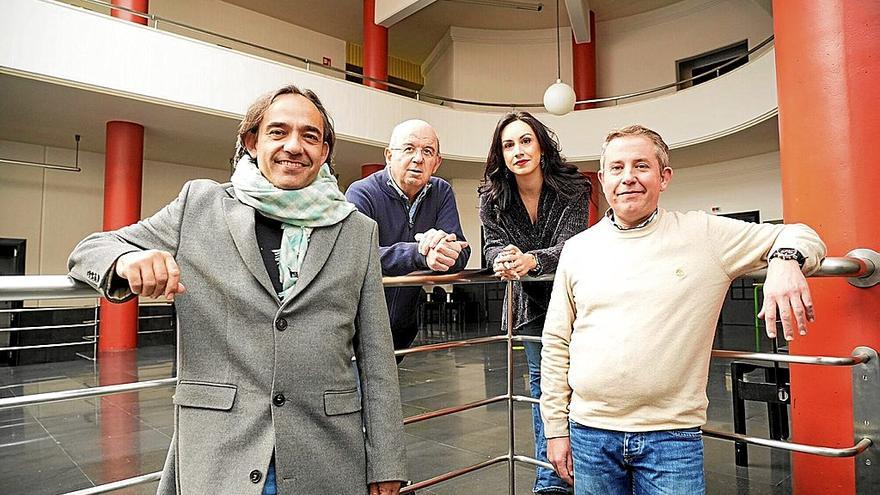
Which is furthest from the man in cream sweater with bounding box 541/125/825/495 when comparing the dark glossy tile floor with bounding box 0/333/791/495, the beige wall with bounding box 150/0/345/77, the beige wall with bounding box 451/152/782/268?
the beige wall with bounding box 150/0/345/77

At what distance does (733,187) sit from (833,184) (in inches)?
387

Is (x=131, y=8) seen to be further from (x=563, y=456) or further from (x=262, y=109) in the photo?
(x=563, y=456)

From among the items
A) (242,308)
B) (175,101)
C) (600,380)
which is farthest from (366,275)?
(175,101)

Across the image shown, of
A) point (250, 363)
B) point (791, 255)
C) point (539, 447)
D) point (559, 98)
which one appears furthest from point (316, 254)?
point (559, 98)

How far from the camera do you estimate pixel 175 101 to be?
7117mm

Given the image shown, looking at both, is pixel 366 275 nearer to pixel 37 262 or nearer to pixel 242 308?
pixel 242 308

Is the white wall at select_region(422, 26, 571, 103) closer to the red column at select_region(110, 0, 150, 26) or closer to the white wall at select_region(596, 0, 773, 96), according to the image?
the white wall at select_region(596, 0, 773, 96)

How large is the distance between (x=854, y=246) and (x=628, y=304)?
2.90 feet

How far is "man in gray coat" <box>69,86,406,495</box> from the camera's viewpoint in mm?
1049

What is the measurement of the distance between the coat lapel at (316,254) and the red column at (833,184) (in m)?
1.54

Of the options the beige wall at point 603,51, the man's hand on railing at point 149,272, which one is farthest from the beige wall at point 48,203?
the man's hand on railing at point 149,272

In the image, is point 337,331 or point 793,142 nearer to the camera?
point 337,331

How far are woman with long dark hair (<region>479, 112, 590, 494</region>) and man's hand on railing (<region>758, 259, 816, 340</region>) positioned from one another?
901 mm

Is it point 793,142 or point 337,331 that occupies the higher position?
point 793,142
